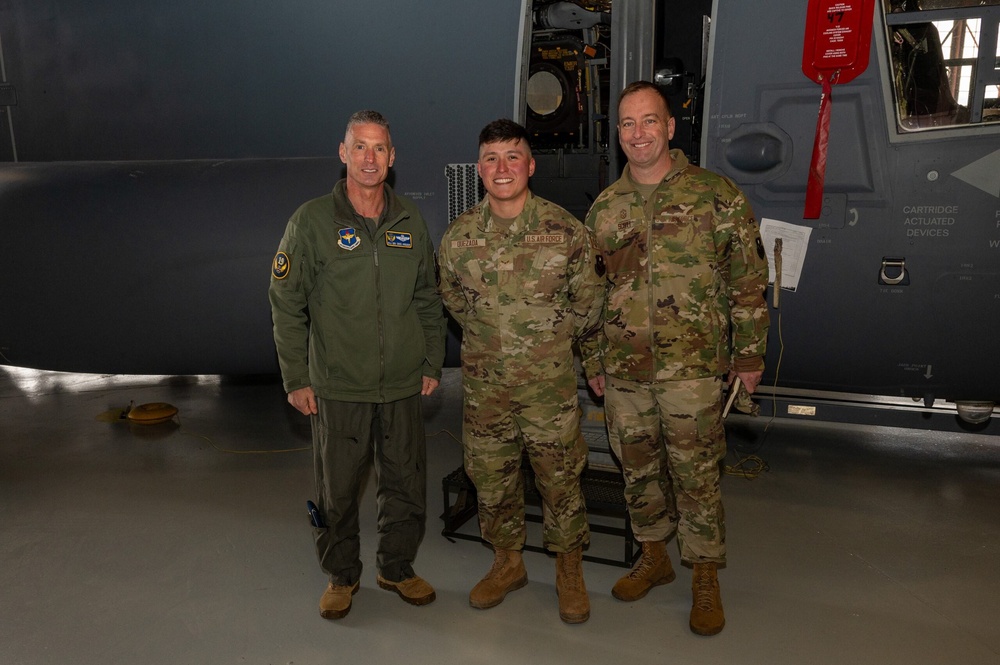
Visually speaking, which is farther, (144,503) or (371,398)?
(144,503)

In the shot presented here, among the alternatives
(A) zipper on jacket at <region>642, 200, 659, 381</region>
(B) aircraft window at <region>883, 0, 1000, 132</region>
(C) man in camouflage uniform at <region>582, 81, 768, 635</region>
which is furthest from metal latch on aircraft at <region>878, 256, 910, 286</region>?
(A) zipper on jacket at <region>642, 200, 659, 381</region>

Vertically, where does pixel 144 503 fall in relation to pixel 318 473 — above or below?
below

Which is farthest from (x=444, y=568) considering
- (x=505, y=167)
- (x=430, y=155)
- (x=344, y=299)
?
(x=430, y=155)

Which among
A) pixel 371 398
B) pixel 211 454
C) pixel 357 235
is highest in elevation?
pixel 357 235

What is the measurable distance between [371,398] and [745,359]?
1479 millimetres

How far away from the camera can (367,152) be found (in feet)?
9.16

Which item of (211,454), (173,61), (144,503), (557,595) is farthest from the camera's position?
(211,454)

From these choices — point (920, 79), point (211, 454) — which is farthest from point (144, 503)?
point (920, 79)

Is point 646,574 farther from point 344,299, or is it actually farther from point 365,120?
point 365,120

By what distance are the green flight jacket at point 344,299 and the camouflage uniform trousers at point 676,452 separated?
0.91 meters

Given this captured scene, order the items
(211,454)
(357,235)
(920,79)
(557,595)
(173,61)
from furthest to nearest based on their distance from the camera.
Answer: (211,454)
(173,61)
(920,79)
(557,595)
(357,235)

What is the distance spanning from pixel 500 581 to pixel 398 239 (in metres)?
1.46

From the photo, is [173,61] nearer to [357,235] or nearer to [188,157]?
[188,157]

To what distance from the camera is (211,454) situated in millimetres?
4832
